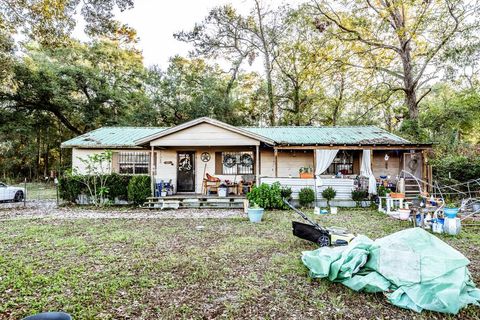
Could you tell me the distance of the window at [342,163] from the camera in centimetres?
1345

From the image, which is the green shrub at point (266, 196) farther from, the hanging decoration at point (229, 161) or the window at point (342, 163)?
the window at point (342, 163)

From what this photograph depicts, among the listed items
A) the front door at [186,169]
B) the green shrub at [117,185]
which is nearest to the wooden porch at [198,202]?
the green shrub at [117,185]

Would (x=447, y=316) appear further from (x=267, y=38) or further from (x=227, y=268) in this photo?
(x=267, y=38)

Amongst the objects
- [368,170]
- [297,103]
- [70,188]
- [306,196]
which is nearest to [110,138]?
[70,188]

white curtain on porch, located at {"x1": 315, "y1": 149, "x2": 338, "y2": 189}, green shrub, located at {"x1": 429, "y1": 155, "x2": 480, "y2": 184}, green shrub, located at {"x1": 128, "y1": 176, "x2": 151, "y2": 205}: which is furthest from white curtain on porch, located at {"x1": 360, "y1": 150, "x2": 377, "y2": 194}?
green shrub, located at {"x1": 128, "y1": 176, "x2": 151, "y2": 205}

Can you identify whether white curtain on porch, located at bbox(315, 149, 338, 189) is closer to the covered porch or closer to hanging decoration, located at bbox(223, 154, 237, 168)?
the covered porch

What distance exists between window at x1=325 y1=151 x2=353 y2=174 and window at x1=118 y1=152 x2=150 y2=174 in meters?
9.01

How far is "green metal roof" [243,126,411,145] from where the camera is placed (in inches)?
482

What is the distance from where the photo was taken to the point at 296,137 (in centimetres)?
1362

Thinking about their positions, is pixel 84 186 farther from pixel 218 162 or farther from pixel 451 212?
pixel 451 212

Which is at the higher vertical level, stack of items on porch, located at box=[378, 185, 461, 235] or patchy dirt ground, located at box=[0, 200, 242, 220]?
stack of items on porch, located at box=[378, 185, 461, 235]

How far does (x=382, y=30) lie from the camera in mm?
16844

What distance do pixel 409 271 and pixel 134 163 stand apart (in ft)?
41.7

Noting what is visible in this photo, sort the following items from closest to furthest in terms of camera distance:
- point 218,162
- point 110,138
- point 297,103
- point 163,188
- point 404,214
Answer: point 404,214, point 163,188, point 218,162, point 110,138, point 297,103
